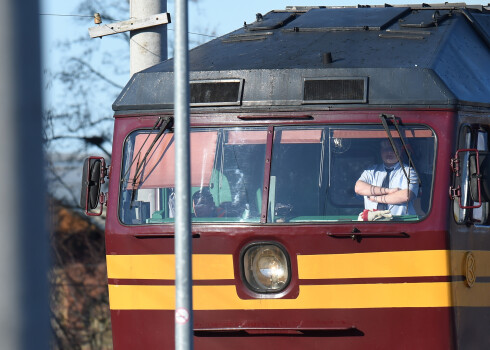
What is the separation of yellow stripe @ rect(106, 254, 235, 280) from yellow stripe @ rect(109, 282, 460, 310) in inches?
3.4

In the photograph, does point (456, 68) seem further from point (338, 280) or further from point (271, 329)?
point (271, 329)

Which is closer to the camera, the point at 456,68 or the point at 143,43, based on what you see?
the point at 456,68

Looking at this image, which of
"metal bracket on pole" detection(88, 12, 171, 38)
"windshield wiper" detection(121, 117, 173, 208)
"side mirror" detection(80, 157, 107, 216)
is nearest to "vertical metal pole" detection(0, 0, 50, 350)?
"windshield wiper" detection(121, 117, 173, 208)

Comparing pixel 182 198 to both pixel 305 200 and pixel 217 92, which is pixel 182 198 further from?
pixel 217 92

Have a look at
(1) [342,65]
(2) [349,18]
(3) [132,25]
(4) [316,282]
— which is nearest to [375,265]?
(4) [316,282]

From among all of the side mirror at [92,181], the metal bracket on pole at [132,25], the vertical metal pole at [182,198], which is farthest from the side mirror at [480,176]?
the metal bracket on pole at [132,25]

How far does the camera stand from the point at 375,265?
7.95 meters

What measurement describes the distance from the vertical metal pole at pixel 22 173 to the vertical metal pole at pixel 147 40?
8.27 m

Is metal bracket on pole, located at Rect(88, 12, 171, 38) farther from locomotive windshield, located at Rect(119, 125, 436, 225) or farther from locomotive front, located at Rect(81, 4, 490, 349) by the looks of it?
locomotive windshield, located at Rect(119, 125, 436, 225)

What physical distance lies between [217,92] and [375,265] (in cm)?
181

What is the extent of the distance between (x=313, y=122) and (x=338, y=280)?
1.18 m

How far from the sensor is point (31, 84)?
3.68 m

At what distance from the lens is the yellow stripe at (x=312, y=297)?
791cm

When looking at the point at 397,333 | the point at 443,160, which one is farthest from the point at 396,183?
the point at 397,333
